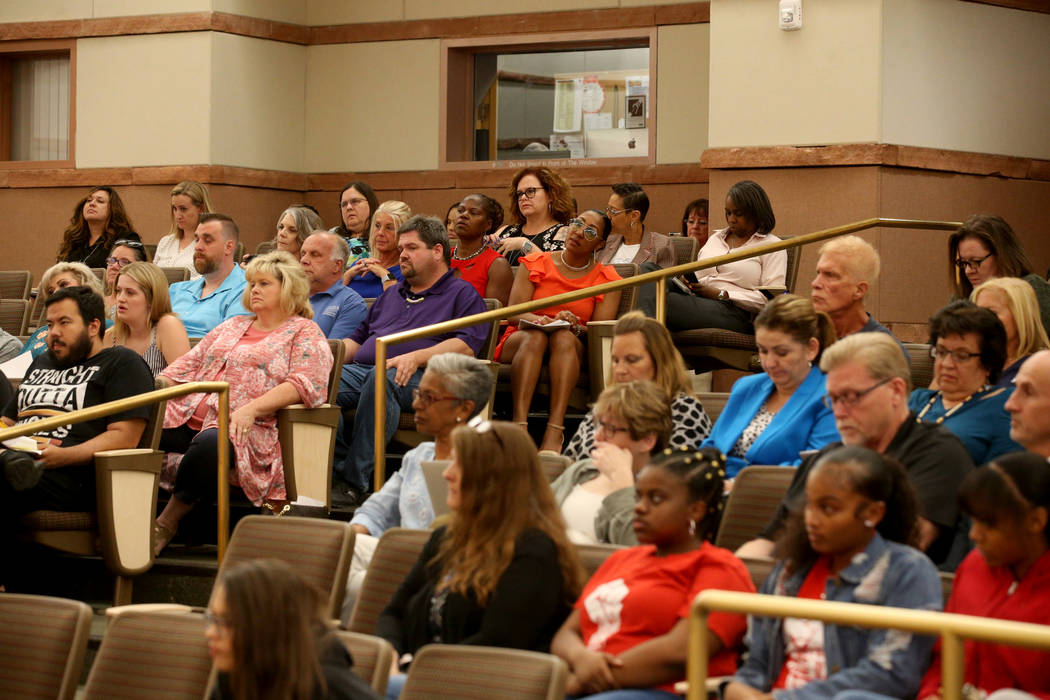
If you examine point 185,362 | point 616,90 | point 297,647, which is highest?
point 616,90

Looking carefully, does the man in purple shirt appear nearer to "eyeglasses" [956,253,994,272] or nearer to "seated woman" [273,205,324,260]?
"seated woman" [273,205,324,260]

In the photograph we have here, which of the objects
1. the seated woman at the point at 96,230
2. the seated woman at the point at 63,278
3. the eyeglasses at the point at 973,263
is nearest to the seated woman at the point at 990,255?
the eyeglasses at the point at 973,263

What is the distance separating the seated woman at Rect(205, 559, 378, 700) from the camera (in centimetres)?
246

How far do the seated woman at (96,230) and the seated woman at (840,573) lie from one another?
17.7 ft

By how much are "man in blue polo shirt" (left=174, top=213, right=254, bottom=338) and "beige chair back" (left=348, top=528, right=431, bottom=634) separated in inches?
109

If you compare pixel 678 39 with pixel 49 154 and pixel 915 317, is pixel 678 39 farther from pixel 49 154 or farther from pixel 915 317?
pixel 49 154

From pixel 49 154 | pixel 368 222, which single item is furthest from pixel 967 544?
pixel 49 154

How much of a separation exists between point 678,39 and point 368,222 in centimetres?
234

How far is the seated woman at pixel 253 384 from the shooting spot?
4.75 m

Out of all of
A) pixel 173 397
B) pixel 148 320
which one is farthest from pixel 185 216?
pixel 173 397

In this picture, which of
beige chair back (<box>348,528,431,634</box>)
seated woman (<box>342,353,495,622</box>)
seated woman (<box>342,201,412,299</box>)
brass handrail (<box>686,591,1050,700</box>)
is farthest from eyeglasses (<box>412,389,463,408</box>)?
seated woman (<box>342,201,412,299</box>)

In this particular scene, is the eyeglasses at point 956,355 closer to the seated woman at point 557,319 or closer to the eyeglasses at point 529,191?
the seated woman at point 557,319

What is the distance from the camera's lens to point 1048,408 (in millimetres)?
3066

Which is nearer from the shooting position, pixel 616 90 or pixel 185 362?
pixel 185 362
